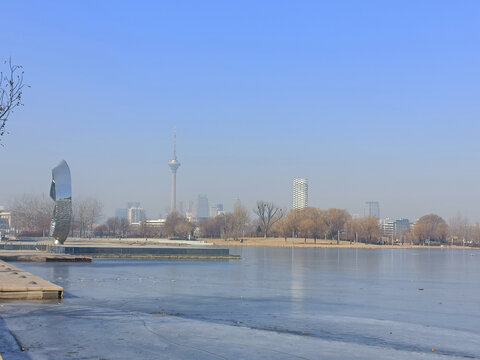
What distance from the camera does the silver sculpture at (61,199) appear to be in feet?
145

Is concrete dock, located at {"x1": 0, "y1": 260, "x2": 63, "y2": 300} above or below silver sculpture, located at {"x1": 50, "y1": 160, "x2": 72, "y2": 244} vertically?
below

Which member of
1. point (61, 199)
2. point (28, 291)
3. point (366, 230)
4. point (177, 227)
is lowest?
point (28, 291)

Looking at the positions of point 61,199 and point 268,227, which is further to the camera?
point 268,227

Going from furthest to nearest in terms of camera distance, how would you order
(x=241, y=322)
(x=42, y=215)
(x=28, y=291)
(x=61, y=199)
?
(x=42, y=215) < (x=61, y=199) < (x=28, y=291) < (x=241, y=322)

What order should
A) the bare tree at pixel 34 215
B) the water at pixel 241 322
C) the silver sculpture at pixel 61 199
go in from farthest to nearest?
the bare tree at pixel 34 215, the silver sculpture at pixel 61 199, the water at pixel 241 322

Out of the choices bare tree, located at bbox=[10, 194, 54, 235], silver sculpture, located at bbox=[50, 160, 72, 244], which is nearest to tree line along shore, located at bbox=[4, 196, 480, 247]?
bare tree, located at bbox=[10, 194, 54, 235]

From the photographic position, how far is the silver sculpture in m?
44.2

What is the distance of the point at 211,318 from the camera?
1394 centimetres

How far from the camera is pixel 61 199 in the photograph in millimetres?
44031

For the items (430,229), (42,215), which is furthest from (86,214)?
(430,229)

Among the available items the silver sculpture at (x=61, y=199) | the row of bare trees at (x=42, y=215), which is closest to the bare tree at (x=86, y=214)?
the row of bare trees at (x=42, y=215)

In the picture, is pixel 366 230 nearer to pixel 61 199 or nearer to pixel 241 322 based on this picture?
pixel 61 199

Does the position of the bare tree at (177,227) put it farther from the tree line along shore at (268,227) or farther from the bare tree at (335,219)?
the bare tree at (335,219)

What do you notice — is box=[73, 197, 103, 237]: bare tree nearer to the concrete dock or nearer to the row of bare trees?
the row of bare trees
